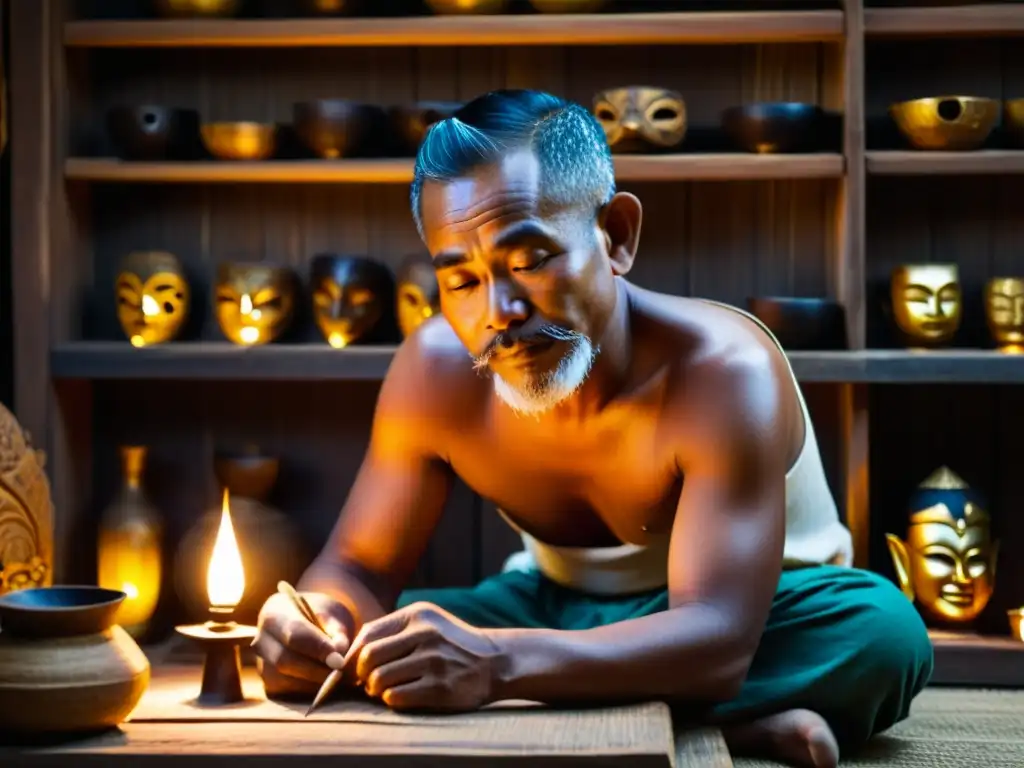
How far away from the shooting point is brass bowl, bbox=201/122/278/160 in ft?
12.9

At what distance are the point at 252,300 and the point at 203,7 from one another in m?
0.80

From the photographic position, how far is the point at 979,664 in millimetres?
3613

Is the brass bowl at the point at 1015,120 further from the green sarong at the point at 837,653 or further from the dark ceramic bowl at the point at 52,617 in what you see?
the dark ceramic bowl at the point at 52,617

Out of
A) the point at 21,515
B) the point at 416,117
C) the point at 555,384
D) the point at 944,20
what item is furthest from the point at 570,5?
the point at 21,515

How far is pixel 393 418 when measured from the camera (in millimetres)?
2828

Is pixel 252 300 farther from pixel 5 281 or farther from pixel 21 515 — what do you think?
pixel 21 515

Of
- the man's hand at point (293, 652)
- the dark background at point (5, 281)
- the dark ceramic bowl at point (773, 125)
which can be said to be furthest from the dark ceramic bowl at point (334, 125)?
the man's hand at point (293, 652)

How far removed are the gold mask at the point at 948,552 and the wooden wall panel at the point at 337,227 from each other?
428 millimetres

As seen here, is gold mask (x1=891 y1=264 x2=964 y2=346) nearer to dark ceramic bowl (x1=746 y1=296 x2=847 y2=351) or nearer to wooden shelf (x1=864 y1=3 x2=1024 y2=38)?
dark ceramic bowl (x1=746 y1=296 x2=847 y2=351)

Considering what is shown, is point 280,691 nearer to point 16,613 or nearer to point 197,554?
point 16,613

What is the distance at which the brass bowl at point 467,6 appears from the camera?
385cm

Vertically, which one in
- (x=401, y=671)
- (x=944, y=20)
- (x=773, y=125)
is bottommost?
(x=401, y=671)

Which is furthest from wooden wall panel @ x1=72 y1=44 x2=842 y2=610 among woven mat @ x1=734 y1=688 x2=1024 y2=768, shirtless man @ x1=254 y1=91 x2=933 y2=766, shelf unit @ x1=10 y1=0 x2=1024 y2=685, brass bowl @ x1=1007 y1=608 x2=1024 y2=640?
shirtless man @ x1=254 y1=91 x2=933 y2=766

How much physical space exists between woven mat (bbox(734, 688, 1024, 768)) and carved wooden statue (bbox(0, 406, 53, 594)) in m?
1.63
